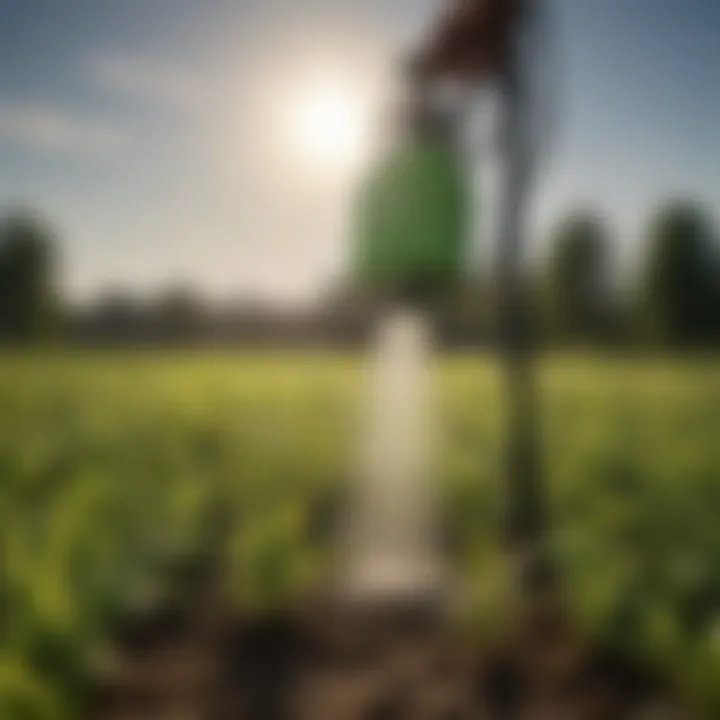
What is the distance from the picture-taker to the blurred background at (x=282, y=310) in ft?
3.40

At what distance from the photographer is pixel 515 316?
1.05 metres

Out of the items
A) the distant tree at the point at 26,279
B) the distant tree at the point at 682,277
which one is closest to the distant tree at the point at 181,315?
the distant tree at the point at 26,279

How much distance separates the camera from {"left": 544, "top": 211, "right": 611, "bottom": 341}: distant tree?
1060mm

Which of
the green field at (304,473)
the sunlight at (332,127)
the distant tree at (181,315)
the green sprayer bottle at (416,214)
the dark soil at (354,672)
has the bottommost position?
the dark soil at (354,672)

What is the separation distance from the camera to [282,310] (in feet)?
3.42

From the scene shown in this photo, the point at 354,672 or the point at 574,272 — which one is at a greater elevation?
the point at 574,272

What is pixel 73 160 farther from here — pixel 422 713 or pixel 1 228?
A: pixel 422 713

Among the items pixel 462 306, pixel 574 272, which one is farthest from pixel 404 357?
pixel 574 272

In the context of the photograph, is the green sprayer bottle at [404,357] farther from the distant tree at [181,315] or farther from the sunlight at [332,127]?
the distant tree at [181,315]

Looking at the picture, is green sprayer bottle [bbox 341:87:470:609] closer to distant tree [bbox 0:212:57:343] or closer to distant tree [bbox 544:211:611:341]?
distant tree [bbox 544:211:611:341]

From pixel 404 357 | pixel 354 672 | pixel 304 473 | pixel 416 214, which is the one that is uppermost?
pixel 416 214

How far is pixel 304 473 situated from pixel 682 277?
0.43 meters

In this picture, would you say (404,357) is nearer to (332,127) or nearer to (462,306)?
(462,306)

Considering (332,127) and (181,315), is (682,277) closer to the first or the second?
(332,127)
